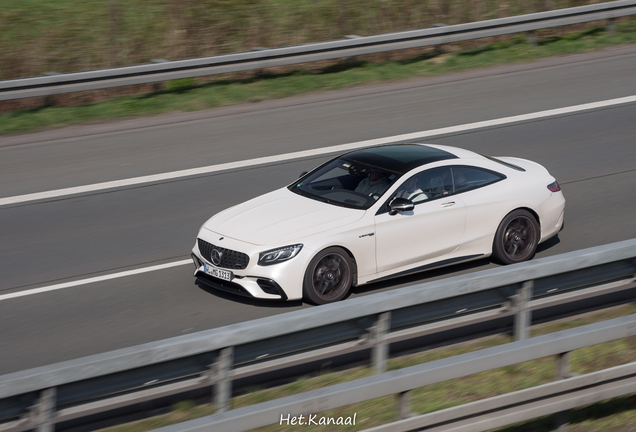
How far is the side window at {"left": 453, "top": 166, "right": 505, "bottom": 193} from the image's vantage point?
9.22 m

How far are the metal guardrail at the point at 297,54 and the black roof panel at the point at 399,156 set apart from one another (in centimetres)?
786

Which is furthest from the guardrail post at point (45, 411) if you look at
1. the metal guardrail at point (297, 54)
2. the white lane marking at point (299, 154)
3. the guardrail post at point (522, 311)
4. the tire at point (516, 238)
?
the metal guardrail at point (297, 54)

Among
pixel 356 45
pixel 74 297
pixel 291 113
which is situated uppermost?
pixel 356 45

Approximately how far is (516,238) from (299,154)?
5.17 m

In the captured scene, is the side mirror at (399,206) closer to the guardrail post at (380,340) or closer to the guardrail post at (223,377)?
the guardrail post at (380,340)

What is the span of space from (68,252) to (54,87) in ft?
21.7

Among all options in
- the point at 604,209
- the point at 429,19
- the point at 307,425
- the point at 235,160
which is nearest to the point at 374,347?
the point at 307,425

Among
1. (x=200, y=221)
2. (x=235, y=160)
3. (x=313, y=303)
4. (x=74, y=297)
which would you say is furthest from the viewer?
(x=235, y=160)

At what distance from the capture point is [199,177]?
12.7 m

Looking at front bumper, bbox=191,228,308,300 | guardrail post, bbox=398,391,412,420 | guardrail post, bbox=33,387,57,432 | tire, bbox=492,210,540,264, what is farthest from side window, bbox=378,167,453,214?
guardrail post, bbox=33,387,57,432

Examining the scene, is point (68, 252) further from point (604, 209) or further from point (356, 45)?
point (356, 45)

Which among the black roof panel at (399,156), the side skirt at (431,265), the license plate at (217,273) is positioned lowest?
the side skirt at (431,265)

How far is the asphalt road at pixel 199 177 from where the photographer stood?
830cm

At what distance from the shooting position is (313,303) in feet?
26.7
